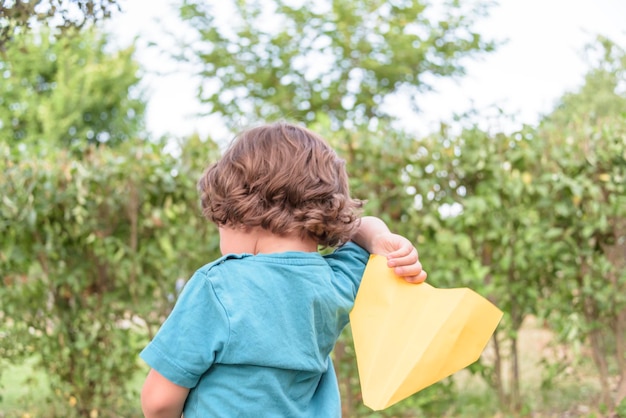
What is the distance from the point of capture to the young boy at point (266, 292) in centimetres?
144

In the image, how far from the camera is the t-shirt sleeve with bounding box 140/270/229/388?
1424mm

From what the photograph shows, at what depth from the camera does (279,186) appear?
155cm

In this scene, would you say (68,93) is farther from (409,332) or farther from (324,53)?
(409,332)

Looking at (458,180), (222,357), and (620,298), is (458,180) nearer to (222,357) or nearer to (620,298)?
(620,298)

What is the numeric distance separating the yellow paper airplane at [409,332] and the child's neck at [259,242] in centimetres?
20

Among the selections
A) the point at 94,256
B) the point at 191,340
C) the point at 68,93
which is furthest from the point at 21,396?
the point at 68,93

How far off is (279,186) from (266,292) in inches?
9.5

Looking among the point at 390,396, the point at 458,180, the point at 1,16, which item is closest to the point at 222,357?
the point at 390,396

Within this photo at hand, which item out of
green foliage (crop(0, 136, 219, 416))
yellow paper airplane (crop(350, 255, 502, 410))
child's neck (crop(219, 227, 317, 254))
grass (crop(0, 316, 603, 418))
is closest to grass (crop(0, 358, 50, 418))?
grass (crop(0, 316, 603, 418))

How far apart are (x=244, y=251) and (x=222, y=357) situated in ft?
0.95

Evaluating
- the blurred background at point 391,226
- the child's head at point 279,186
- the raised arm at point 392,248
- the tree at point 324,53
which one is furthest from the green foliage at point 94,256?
the tree at point 324,53

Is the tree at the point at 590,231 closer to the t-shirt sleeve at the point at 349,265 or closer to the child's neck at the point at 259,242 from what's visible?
the t-shirt sleeve at the point at 349,265

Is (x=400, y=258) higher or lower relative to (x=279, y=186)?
lower

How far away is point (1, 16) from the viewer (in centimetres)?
225
